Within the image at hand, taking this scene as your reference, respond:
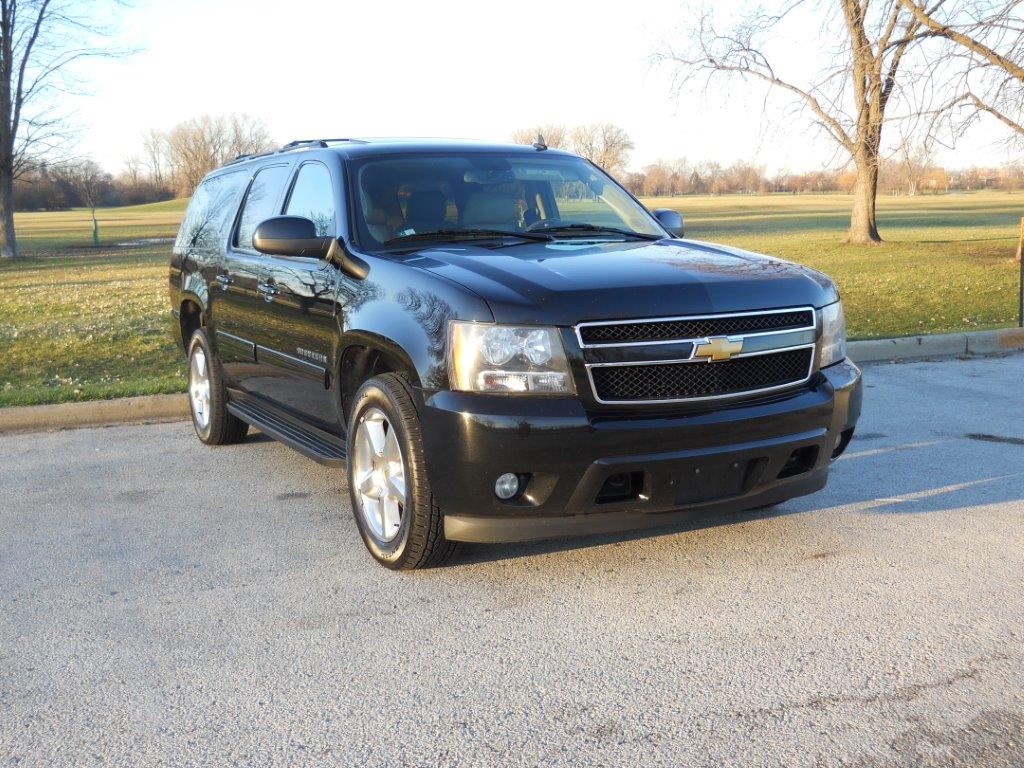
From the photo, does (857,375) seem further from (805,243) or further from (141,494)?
(805,243)

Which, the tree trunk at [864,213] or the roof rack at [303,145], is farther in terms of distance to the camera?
the tree trunk at [864,213]

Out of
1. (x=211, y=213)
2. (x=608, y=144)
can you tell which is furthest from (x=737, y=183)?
(x=211, y=213)

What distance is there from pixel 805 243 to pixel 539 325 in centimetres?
2981

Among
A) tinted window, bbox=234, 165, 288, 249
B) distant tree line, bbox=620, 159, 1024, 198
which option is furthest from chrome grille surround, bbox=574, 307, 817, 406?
distant tree line, bbox=620, 159, 1024, 198

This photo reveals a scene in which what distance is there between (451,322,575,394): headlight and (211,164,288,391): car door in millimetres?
2120

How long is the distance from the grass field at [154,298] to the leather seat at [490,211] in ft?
13.3

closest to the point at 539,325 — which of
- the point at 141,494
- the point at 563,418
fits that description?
the point at 563,418

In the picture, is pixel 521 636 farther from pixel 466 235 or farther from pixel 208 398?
pixel 208 398

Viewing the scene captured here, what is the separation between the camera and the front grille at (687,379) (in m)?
3.94

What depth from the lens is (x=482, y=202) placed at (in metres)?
5.23

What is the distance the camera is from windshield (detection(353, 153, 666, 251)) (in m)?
5.00

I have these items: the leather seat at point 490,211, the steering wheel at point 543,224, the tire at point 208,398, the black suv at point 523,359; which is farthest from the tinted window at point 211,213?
the steering wheel at point 543,224

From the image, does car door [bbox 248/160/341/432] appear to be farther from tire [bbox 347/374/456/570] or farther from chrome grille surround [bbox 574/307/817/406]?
chrome grille surround [bbox 574/307/817/406]

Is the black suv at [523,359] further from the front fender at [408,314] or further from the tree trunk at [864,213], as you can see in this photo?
the tree trunk at [864,213]
